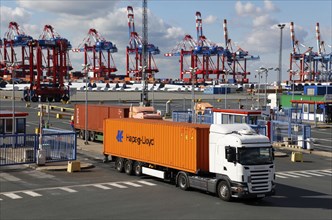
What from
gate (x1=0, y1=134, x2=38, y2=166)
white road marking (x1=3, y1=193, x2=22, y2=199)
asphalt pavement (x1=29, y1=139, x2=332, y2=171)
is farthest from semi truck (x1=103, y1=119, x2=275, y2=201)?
white road marking (x1=3, y1=193, x2=22, y2=199)

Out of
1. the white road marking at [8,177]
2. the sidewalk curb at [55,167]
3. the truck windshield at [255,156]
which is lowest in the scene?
the white road marking at [8,177]

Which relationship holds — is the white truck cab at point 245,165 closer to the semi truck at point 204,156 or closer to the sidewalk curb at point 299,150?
the semi truck at point 204,156

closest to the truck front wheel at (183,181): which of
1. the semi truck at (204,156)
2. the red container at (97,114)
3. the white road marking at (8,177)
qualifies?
the semi truck at (204,156)

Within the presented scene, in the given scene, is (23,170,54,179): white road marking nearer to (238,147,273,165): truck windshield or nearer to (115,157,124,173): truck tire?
(115,157,124,173): truck tire

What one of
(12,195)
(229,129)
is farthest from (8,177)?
(229,129)

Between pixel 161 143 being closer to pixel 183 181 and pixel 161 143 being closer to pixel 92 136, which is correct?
pixel 183 181

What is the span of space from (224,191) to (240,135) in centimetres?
245

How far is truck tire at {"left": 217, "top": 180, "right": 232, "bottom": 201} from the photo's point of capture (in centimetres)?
2105

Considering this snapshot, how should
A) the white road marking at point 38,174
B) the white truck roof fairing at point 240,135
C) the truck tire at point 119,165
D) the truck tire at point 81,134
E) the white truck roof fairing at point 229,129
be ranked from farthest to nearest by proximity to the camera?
the truck tire at point 81,134 → the truck tire at point 119,165 → the white road marking at point 38,174 → the white truck roof fairing at point 229,129 → the white truck roof fairing at point 240,135

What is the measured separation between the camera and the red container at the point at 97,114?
44.0 meters

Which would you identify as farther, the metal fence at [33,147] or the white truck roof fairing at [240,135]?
the metal fence at [33,147]

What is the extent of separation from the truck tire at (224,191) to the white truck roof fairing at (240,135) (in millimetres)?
1822

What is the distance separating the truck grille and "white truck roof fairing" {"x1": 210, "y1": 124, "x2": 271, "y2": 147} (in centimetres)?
116

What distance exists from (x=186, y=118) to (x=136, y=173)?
94.3 ft
